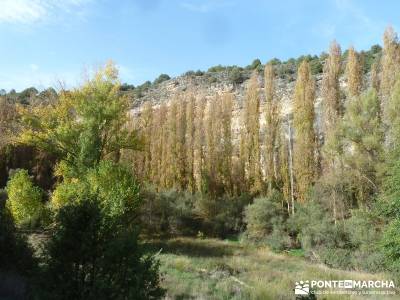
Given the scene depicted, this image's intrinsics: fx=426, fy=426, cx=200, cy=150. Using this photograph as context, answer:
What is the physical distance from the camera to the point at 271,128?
1508 inches

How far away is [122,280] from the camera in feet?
21.8

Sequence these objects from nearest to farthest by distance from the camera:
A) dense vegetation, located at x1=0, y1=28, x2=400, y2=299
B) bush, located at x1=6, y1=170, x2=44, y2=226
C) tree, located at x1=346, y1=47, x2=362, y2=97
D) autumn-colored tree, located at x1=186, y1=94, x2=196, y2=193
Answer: dense vegetation, located at x1=0, y1=28, x2=400, y2=299
bush, located at x1=6, y1=170, x2=44, y2=226
tree, located at x1=346, y1=47, x2=362, y2=97
autumn-colored tree, located at x1=186, y1=94, x2=196, y2=193

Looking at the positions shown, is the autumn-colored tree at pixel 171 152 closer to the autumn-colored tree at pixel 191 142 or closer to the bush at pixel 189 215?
the autumn-colored tree at pixel 191 142

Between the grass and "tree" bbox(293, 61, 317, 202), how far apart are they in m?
8.24

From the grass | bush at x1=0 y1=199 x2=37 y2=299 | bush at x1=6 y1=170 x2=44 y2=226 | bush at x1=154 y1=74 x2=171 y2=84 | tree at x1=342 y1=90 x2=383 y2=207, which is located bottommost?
the grass

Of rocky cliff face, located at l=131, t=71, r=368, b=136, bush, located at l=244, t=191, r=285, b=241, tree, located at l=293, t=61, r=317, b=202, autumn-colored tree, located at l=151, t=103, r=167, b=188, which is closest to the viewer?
bush, located at l=244, t=191, r=285, b=241

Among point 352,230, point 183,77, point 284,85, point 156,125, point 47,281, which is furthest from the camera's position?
point 183,77

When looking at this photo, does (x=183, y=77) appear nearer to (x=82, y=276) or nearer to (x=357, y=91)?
(x=357, y=91)

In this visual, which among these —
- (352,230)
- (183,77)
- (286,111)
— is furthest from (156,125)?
(352,230)

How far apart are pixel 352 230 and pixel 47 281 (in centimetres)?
2160

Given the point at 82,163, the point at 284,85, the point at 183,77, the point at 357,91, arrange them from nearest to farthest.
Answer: the point at 82,163
the point at 357,91
the point at 284,85
the point at 183,77

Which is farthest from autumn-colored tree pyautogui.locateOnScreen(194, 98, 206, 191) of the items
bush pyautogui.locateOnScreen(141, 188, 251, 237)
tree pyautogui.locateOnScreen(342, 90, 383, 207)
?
tree pyautogui.locateOnScreen(342, 90, 383, 207)

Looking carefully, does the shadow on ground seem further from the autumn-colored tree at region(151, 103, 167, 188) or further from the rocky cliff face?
the rocky cliff face

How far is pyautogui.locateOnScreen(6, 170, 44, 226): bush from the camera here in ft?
81.4
